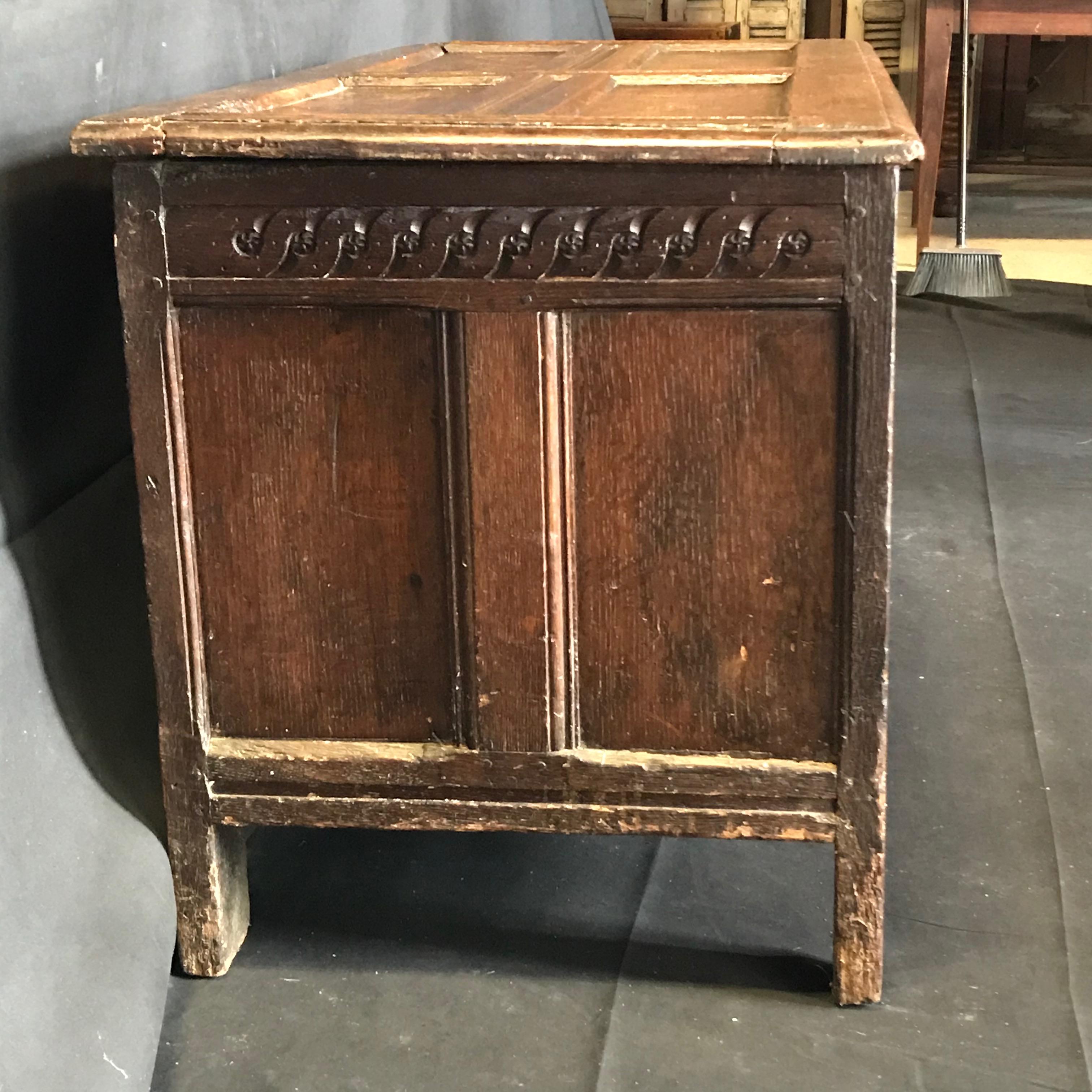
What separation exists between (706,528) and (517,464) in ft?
0.46

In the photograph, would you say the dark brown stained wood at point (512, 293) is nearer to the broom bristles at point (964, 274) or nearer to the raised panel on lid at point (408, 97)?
the raised panel on lid at point (408, 97)

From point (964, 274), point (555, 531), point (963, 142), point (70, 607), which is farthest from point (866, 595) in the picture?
point (963, 142)

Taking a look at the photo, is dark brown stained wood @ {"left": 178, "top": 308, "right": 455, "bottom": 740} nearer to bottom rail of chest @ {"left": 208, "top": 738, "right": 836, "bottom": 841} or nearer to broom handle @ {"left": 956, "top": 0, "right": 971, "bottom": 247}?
bottom rail of chest @ {"left": 208, "top": 738, "right": 836, "bottom": 841}

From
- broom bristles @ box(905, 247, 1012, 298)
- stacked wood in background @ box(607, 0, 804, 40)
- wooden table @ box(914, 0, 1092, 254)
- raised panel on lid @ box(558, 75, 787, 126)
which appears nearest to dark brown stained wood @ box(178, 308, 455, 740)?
raised panel on lid @ box(558, 75, 787, 126)

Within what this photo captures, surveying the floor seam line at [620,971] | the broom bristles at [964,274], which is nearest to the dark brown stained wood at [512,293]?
the floor seam line at [620,971]

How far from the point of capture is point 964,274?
3.66 meters

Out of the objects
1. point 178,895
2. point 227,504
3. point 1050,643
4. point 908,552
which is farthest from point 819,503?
point 908,552

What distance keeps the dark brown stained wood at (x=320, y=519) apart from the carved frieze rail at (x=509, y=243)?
0.04 metres

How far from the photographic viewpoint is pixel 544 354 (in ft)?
3.19

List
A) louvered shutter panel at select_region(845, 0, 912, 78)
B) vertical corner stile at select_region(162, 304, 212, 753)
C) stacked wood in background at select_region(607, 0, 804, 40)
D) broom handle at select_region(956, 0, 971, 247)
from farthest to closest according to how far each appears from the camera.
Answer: stacked wood in background at select_region(607, 0, 804, 40) < louvered shutter panel at select_region(845, 0, 912, 78) < broom handle at select_region(956, 0, 971, 247) < vertical corner stile at select_region(162, 304, 212, 753)

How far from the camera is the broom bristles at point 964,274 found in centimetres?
364

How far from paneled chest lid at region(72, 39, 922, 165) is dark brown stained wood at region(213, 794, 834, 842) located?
46cm

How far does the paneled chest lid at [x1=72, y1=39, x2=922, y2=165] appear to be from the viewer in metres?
0.90

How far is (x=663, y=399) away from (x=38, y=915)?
54cm
